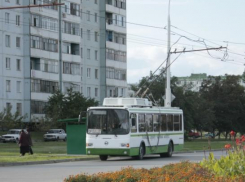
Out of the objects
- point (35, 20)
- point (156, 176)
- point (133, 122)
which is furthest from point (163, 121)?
point (35, 20)

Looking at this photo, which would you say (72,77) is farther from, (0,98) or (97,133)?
(97,133)

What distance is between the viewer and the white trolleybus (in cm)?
3453

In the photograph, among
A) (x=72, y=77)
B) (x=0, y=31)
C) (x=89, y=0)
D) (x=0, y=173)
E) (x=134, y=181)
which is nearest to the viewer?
(x=134, y=181)

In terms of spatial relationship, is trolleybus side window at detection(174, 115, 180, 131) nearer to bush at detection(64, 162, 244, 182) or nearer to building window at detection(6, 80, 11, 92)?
bush at detection(64, 162, 244, 182)

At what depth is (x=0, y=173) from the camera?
25.1 meters

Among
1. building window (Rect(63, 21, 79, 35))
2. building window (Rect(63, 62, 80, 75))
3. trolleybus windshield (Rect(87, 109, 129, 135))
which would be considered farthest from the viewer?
building window (Rect(63, 62, 80, 75))

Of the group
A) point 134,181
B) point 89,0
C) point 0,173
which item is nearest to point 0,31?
point 89,0

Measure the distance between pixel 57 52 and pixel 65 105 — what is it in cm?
916

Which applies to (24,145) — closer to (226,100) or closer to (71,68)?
(71,68)

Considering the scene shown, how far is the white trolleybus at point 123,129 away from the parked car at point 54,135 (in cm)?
3821

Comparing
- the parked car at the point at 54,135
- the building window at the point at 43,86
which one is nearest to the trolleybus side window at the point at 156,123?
the parked car at the point at 54,135

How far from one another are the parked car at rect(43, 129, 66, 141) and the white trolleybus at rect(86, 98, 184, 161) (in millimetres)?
38211

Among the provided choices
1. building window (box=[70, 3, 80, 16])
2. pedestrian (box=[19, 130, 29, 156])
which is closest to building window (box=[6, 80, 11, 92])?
building window (box=[70, 3, 80, 16])

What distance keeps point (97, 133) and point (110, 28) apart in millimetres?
65343
